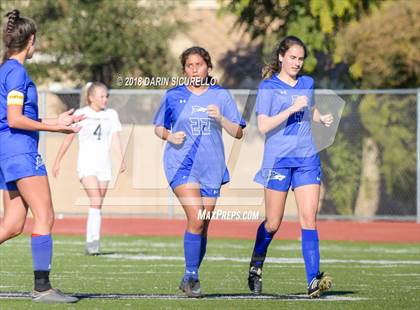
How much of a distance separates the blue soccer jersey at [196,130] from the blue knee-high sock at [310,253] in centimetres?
82

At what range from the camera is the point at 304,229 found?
9.65 meters

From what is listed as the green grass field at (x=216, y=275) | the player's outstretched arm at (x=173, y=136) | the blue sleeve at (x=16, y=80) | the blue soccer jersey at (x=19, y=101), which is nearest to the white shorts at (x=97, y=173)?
the green grass field at (x=216, y=275)

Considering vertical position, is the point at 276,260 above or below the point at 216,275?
above

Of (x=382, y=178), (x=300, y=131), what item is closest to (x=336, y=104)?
(x=382, y=178)

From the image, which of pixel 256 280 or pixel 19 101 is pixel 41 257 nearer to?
pixel 19 101

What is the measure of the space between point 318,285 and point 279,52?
193 cm

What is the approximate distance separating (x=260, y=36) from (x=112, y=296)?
1563 cm

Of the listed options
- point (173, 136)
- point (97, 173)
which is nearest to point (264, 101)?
point (173, 136)

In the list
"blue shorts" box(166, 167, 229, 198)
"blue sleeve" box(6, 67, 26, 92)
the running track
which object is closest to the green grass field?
"blue shorts" box(166, 167, 229, 198)

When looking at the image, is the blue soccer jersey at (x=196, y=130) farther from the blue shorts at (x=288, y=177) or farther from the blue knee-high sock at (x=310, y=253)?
the blue knee-high sock at (x=310, y=253)

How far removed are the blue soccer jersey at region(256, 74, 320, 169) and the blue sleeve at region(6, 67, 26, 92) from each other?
6.81ft

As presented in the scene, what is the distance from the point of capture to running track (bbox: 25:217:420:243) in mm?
18828

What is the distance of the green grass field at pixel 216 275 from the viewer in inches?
357

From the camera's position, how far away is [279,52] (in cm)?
986
